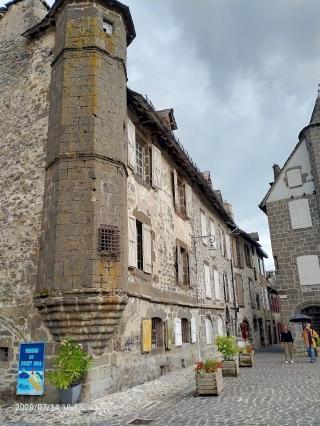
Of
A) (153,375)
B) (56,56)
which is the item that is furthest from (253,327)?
(56,56)

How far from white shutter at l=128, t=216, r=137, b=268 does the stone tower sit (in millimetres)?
699

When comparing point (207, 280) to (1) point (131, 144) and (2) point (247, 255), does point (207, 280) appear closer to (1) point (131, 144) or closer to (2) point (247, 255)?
(1) point (131, 144)

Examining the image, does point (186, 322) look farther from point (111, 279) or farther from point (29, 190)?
point (29, 190)

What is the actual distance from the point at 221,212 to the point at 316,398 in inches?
589

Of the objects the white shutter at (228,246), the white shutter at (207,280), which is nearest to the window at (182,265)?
the white shutter at (207,280)

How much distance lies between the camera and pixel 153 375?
33.4ft

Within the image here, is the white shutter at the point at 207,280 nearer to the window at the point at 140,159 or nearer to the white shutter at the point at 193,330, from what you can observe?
the white shutter at the point at 193,330

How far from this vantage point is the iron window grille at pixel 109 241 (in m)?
8.15

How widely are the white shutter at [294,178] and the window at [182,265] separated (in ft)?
28.1

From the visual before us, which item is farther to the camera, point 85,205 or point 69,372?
point 85,205

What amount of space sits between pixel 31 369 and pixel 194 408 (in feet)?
11.4

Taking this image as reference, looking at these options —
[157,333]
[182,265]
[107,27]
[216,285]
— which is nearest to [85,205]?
[157,333]

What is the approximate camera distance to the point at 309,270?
18500 millimetres

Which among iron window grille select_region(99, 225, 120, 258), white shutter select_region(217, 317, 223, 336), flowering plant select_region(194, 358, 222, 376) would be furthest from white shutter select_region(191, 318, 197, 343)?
iron window grille select_region(99, 225, 120, 258)
